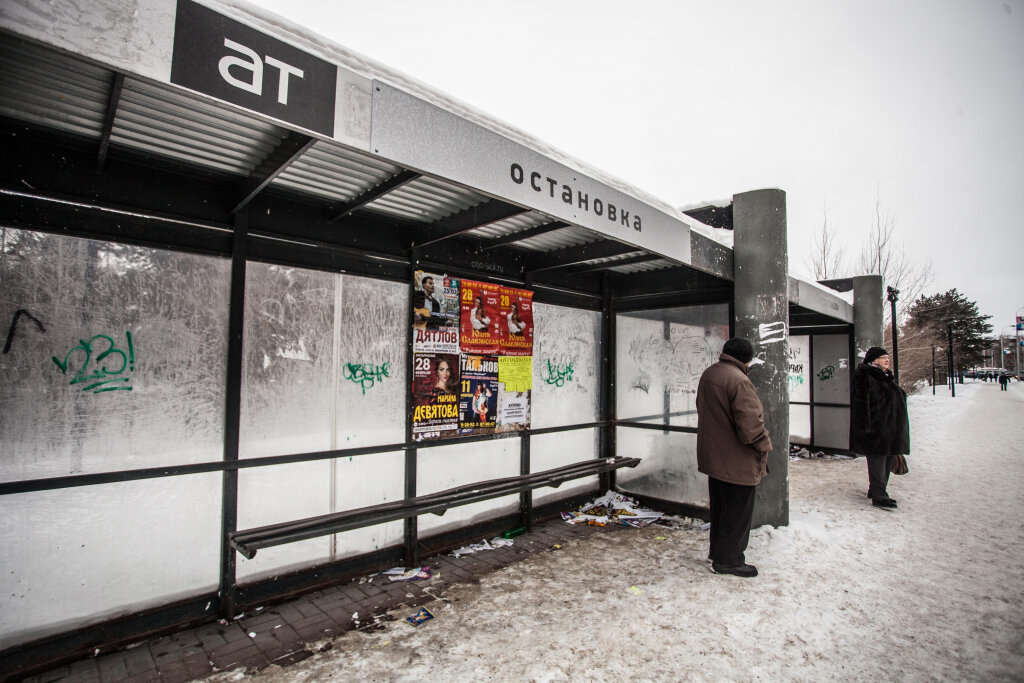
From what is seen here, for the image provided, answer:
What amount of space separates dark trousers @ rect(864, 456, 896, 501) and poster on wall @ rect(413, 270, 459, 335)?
5.32 meters

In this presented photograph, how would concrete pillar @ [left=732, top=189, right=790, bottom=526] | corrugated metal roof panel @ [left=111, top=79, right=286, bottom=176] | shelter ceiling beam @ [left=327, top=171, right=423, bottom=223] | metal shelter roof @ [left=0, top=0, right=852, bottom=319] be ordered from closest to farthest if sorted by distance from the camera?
metal shelter roof @ [left=0, top=0, right=852, bottom=319] → corrugated metal roof panel @ [left=111, top=79, right=286, bottom=176] → shelter ceiling beam @ [left=327, top=171, right=423, bottom=223] → concrete pillar @ [left=732, top=189, right=790, bottom=526]

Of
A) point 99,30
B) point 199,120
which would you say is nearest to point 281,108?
point 99,30

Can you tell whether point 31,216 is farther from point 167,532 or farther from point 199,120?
point 167,532

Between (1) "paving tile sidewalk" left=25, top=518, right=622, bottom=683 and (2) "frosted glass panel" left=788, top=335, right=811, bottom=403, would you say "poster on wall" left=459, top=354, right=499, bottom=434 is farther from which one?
(2) "frosted glass panel" left=788, top=335, right=811, bottom=403

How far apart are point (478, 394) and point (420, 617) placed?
1.97m

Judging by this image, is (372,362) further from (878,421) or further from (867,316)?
(867,316)

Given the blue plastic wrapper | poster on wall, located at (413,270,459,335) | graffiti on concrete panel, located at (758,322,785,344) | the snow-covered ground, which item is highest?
poster on wall, located at (413,270,459,335)

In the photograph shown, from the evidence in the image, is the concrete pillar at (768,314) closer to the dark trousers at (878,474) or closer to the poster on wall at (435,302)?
the dark trousers at (878,474)

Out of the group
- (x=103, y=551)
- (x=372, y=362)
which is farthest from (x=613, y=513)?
(x=103, y=551)

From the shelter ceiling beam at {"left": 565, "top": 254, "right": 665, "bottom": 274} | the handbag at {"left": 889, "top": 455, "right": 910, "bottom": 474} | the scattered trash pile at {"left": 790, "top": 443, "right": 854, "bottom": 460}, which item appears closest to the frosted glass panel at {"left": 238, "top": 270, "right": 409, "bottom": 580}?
the shelter ceiling beam at {"left": 565, "top": 254, "right": 665, "bottom": 274}

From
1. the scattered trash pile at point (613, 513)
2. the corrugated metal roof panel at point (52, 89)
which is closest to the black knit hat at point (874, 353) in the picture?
the scattered trash pile at point (613, 513)

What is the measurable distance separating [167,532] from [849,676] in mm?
4097

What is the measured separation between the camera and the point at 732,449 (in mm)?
3863

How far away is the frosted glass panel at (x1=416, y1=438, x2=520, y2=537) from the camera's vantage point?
14.3 feet
